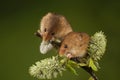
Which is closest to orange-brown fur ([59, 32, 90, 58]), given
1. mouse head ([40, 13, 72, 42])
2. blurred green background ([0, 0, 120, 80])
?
mouse head ([40, 13, 72, 42])

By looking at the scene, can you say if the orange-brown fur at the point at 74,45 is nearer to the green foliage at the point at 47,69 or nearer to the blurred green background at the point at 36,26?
the green foliage at the point at 47,69

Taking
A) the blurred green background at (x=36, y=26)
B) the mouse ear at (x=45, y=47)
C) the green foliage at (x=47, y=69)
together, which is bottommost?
the green foliage at (x=47, y=69)

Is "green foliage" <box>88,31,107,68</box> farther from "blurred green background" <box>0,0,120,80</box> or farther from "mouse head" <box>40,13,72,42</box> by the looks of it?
"blurred green background" <box>0,0,120,80</box>

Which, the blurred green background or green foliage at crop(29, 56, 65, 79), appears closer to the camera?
green foliage at crop(29, 56, 65, 79)

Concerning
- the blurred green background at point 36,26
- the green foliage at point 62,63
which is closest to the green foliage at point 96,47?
the green foliage at point 62,63

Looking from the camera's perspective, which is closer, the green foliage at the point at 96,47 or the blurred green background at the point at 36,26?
the green foliage at the point at 96,47

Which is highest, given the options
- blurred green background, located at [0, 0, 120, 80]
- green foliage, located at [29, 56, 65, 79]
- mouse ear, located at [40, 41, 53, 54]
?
blurred green background, located at [0, 0, 120, 80]

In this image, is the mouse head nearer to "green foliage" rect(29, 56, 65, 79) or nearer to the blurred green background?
Answer: "green foliage" rect(29, 56, 65, 79)

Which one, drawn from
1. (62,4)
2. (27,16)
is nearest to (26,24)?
(27,16)

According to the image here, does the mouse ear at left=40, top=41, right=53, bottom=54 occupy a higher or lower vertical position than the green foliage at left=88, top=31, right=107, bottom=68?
higher

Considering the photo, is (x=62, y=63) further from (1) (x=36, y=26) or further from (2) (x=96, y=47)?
→ (1) (x=36, y=26)
